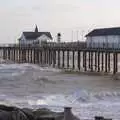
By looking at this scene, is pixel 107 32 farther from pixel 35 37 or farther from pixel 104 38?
pixel 35 37

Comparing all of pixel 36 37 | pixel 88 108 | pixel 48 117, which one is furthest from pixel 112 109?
pixel 36 37

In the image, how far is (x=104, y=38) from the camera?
189 feet

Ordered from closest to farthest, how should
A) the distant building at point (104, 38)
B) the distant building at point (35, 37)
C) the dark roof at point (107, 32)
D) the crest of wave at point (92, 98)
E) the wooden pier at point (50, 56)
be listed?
1. the crest of wave at point (92, 98)
2. the distant building at point (104, 38)
3. the dark roof at point (107, 32)
4. the wooden pier at point (50, 56)
5. the distant building at point (35, 37)

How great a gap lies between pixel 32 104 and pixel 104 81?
67.9ft

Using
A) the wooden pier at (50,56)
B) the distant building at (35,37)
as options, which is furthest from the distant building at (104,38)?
the distant building at (35,37)

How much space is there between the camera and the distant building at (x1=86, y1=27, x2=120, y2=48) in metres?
53.4

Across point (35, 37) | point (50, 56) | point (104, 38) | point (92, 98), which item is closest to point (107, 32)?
point (104, 38)

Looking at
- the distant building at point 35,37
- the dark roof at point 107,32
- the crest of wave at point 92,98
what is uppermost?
the dark roof at point 107,32

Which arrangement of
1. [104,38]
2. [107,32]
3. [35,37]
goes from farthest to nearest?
[35,37] → [107,32] → [104,38]

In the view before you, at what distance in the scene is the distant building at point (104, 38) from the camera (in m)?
53.4

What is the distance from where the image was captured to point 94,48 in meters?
53.2

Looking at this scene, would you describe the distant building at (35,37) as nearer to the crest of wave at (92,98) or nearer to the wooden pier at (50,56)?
the wooden pier at (50,56)

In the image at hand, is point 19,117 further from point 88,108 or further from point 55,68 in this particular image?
point 55,68

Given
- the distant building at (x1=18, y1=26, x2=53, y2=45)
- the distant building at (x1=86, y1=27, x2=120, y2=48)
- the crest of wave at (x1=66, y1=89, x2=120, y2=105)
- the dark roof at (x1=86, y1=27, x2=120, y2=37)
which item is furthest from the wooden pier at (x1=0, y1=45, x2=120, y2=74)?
the crest of wave at (x1=66, y1=89, x2=120, y2=105)
